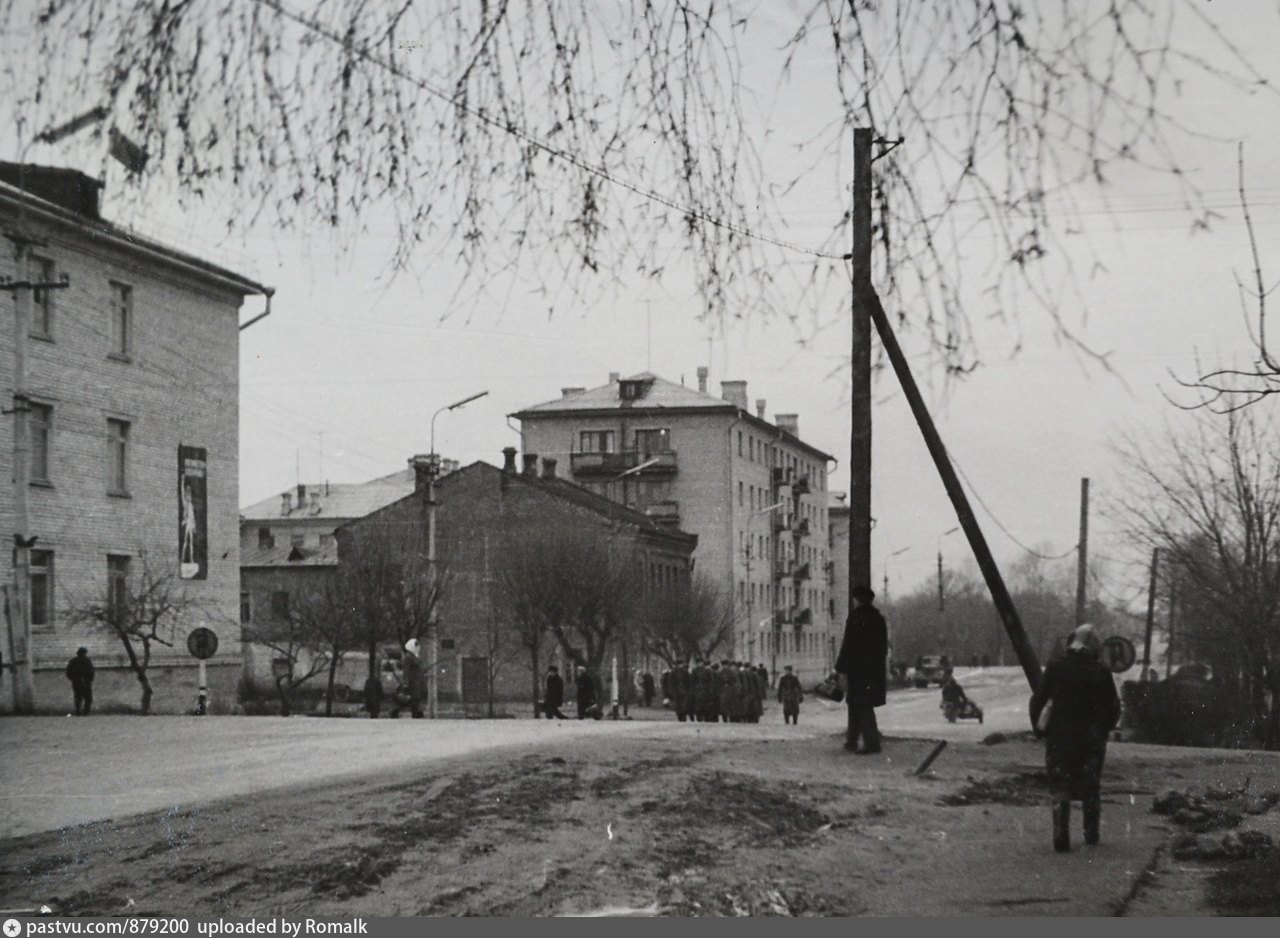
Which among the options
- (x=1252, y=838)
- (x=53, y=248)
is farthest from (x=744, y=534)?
(x=53, y=248)

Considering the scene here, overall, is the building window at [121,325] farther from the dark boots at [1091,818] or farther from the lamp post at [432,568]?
the dark boots at [1091,818]

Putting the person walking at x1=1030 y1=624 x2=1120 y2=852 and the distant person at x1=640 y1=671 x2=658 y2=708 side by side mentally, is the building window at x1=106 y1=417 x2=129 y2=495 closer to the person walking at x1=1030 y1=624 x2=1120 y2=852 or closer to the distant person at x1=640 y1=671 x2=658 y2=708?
the person walking at x1=1030 y1=624 x2=1120 y2=852

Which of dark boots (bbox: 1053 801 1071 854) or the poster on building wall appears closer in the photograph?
the poster on building wall

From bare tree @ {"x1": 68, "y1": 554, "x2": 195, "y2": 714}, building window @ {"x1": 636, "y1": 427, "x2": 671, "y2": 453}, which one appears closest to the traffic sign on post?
bare tree @ {"x1": 68, "y1": 554, "x2": 195, "y2": 714}

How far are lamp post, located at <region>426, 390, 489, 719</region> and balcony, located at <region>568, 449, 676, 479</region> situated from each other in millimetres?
887

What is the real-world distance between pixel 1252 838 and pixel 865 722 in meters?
3.84

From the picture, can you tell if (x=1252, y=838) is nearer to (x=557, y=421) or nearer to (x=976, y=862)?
(x=976, y=862)

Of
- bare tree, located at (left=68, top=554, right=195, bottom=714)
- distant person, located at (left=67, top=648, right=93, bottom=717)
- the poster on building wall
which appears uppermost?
the poster on building wall

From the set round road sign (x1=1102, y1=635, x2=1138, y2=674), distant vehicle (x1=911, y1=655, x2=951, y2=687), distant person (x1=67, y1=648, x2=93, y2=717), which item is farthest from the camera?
distant vehicle (x1=911, y1=655, x2=951, y2=687)

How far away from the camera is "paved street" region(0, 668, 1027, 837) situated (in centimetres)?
898

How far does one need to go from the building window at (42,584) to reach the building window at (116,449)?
66 centimetres

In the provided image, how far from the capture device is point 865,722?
450 inches

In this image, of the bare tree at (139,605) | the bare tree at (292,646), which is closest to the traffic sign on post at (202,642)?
the bare tree at (139,605)

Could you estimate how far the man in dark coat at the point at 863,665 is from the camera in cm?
1047
